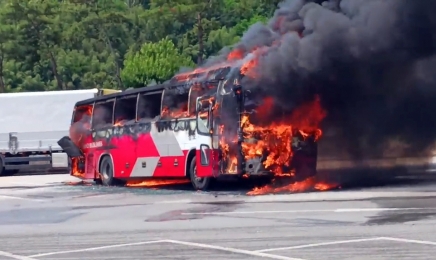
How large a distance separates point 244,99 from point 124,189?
5659 millimetres

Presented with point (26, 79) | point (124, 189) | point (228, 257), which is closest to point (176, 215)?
point (228, 257)

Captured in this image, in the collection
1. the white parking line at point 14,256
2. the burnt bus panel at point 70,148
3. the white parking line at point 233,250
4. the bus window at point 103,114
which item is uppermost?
the bus window at point 103,114

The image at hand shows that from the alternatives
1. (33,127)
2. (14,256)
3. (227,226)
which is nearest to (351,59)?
(227,226)

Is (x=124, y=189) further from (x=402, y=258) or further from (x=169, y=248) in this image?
(x=402, y=258)

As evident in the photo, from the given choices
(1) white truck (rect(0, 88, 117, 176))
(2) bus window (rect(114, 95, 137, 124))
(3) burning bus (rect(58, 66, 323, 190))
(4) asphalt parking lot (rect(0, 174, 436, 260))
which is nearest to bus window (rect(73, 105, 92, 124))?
(3) burning bus (rect(58, 66, 323, 190))

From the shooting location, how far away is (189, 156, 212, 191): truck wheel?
2008 cm

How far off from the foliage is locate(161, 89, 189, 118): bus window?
83.5ft

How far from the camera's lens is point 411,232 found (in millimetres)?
11148

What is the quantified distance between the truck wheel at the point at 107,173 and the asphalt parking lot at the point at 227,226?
4.08 meters

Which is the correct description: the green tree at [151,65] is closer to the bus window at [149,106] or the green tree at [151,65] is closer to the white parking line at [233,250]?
the bus window at [149,106]

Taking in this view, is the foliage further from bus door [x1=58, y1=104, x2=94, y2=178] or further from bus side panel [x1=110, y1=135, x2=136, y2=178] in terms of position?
bus side panel [x1=110, y1=135, x2=136, y2=178]

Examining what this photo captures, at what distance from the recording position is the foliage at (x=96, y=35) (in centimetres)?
5100

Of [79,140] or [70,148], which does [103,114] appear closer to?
[79,140]

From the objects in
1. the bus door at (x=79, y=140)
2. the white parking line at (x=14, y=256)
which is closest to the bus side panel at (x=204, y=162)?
the bus door at (x=79, y=140)
